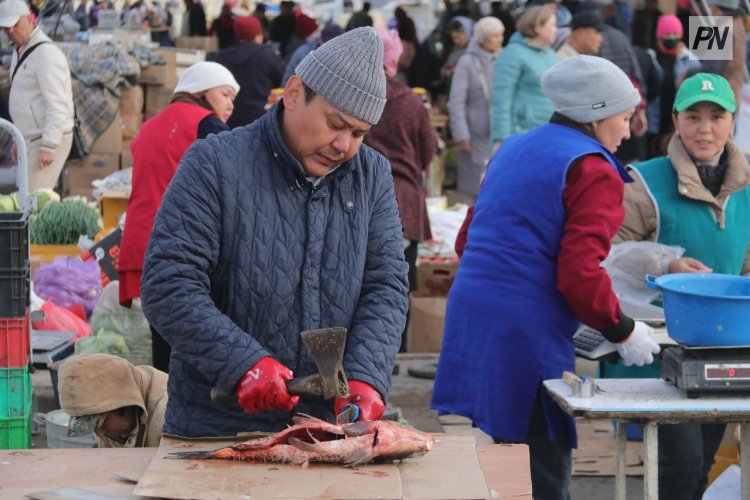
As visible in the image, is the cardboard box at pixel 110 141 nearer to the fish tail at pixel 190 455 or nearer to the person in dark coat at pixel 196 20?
the person in dark coat at pixel 196 20

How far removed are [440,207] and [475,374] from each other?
5.31 meters

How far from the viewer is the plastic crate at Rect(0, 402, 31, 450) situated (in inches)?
176

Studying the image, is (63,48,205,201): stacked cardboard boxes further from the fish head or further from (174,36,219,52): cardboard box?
the fish head

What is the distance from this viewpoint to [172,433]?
10.0 feet

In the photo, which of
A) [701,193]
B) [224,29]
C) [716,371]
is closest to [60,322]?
[701,193]

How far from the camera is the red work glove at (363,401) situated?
292 cm

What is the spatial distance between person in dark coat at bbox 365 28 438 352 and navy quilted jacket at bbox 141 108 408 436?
13.4ft

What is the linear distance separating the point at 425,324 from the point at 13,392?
3827mm

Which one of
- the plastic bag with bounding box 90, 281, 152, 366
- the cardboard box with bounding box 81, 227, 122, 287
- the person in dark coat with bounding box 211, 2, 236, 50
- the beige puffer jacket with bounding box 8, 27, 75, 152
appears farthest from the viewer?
the person in dark coat with bounding box 211, 2, 236, 50

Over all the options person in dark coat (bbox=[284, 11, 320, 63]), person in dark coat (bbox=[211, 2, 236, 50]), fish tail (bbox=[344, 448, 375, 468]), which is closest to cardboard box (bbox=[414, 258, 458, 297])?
fish tail (bbox=[344, 448, 375, 468])

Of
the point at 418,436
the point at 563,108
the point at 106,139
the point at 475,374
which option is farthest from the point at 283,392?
the point at 106,139

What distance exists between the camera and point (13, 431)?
4.48 metres

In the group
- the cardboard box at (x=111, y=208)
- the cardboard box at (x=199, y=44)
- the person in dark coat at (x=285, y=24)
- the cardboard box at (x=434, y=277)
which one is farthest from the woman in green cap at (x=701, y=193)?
the person in dark coat at (x=285, y=24)

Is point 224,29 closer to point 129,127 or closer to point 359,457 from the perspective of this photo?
point 129,127
